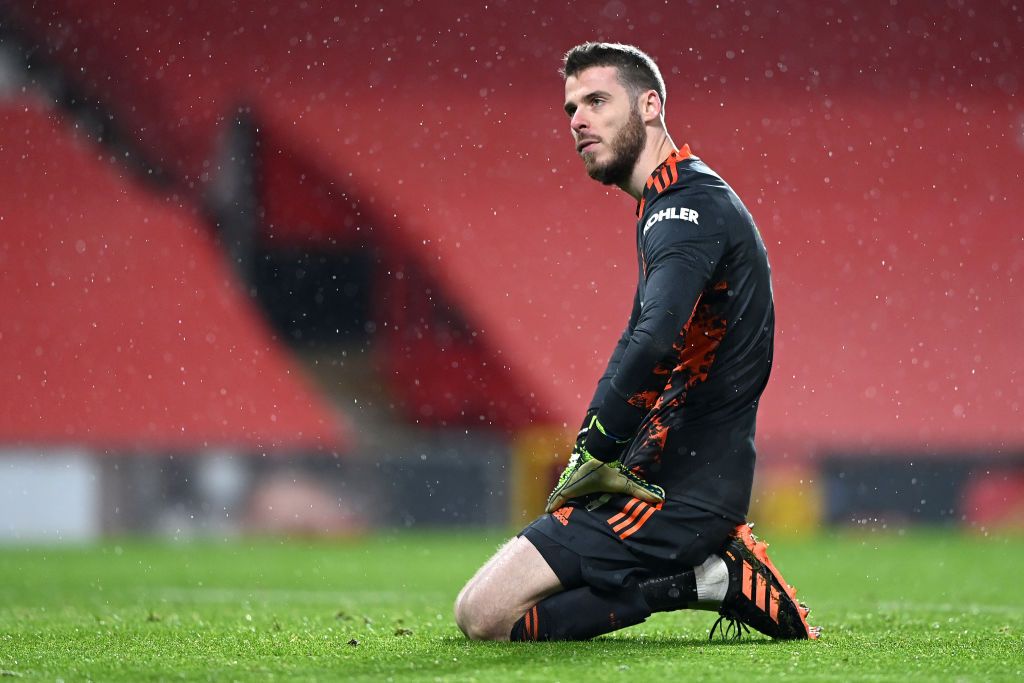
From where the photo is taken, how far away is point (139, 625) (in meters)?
4.33

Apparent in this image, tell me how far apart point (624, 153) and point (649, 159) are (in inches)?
3.2

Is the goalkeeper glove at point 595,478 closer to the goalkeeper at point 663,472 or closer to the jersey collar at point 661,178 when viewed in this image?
the goalkeeper at point 663,472

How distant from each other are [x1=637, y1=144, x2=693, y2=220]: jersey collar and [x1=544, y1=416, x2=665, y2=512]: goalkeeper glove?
2.16 feet

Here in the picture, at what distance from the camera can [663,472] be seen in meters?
3.70

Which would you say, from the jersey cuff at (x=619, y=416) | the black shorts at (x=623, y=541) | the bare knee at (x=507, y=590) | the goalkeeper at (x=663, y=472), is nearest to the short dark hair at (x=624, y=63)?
the goalkeeper at (x=663, y=472)

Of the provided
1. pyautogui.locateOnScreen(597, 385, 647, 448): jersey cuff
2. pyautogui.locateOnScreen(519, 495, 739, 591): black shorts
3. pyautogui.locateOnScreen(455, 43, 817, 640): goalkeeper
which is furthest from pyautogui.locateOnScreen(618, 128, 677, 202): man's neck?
pyautogui.locateOnScreen(519, 495, 739, 591): black shorts

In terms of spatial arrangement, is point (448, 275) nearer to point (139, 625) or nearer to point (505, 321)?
point (505, 321)

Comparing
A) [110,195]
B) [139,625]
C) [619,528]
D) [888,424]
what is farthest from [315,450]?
[619,528]

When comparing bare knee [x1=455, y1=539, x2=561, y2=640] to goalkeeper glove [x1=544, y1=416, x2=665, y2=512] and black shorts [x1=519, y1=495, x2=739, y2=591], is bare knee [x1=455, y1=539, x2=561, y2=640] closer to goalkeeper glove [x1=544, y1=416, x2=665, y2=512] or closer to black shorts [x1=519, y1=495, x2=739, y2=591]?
black shorts [x1=519, y1=495, x2=739, y2=591]

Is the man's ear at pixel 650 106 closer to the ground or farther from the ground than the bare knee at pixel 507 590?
farther from the ground

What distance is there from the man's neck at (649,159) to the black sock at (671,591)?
1082mm

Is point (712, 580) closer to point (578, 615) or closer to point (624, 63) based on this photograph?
point (578, 615)

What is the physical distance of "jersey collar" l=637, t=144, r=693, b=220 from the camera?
3.70 meters

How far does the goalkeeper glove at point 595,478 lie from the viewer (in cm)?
345
